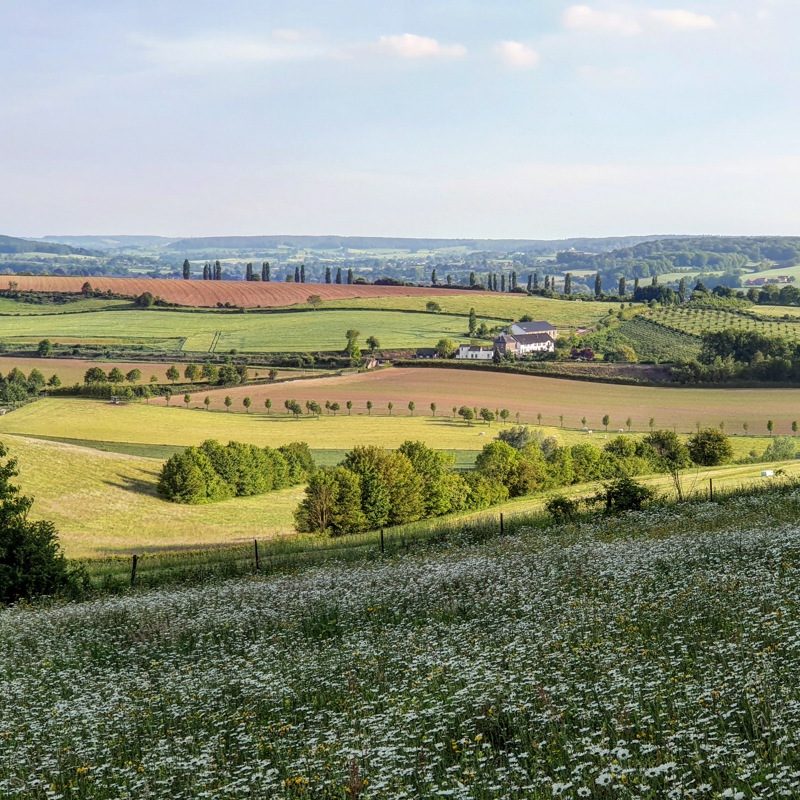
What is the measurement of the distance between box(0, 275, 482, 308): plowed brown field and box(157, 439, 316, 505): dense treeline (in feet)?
329

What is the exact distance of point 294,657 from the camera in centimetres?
1413

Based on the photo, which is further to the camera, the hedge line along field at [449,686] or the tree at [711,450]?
the tree at [711,450]

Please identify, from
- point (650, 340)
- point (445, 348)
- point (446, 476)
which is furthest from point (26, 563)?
point (650, 340)

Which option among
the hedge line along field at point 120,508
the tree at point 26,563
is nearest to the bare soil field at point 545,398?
the hedge line along field at point 120,508

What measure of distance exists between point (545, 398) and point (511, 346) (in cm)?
3965

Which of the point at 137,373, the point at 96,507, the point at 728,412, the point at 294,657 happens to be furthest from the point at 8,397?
the point at 294,657

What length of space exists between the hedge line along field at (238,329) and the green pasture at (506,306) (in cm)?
739

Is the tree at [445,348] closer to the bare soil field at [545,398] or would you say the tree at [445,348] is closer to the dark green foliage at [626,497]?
the bare soil field at [545,398]

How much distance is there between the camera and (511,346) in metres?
142

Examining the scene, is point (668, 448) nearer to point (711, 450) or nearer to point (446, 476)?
point (711, 450)

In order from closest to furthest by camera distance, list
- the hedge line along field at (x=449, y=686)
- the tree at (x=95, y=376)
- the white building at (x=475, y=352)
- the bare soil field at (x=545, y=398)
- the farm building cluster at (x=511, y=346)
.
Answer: the hedge line along field at (x=449, y=686)
the bare soil field at (x=545, y=398)
the tree at (x=95, y=376)
the farm building cluster at (x=511, y=346)
the white building at (x=475, y=352)

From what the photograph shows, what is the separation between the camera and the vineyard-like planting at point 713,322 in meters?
144

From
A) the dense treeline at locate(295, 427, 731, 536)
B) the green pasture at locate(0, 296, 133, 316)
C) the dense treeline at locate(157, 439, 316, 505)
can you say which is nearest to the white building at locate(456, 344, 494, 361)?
the dense treeline at locate(295, 427, 731, 536)

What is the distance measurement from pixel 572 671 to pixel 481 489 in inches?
1880
